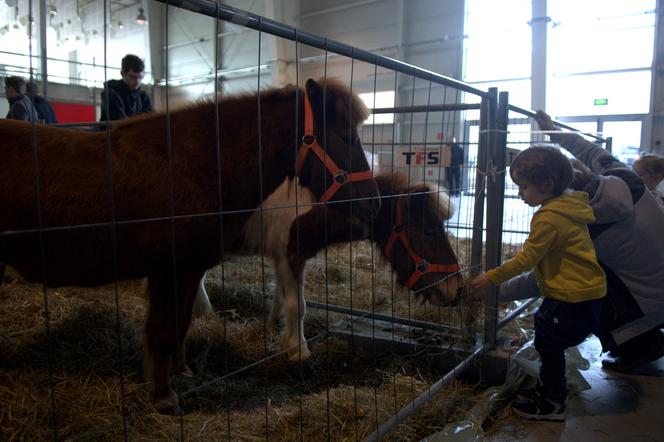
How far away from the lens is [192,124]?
1.97 meters

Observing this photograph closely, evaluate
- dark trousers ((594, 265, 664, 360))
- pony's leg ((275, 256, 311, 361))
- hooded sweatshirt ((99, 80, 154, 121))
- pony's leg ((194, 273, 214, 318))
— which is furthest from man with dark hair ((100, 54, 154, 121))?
dark trousers ((594, 265, 664, 360))

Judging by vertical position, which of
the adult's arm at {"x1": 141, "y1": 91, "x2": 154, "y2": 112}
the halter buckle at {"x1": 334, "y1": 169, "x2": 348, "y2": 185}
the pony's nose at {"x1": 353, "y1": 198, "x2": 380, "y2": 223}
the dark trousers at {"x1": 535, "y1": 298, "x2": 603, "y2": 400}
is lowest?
the dark trousers at {"x1": 535, "y1": 298, "x2": 603, "y2": 400}

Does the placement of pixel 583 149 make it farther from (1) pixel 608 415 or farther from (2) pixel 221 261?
(2) pixel 221 261

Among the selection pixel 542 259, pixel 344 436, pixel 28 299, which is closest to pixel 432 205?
pixel 542 259

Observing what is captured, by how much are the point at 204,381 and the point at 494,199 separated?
1.94 m

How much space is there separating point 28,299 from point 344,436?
238 centimetres

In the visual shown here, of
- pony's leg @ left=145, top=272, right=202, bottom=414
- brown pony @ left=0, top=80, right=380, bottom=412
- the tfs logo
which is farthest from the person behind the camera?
the tfs logo

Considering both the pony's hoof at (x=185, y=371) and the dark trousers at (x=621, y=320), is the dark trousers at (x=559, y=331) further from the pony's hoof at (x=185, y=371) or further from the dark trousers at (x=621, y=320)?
the pony's hoof at (x=185, y=371)

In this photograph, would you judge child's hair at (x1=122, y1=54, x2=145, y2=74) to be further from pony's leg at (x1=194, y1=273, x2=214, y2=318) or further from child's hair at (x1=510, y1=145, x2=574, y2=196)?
child's hair at (x1=510, y1=145, x2=574, y2=196)

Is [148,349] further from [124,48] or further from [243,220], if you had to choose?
[124,48]

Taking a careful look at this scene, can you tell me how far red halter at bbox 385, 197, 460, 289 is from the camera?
3125 millimetres

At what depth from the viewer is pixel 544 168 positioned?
2.14m

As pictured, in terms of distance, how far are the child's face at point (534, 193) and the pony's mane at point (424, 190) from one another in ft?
3.11

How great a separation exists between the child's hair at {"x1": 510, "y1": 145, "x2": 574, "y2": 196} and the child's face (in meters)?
0.01
